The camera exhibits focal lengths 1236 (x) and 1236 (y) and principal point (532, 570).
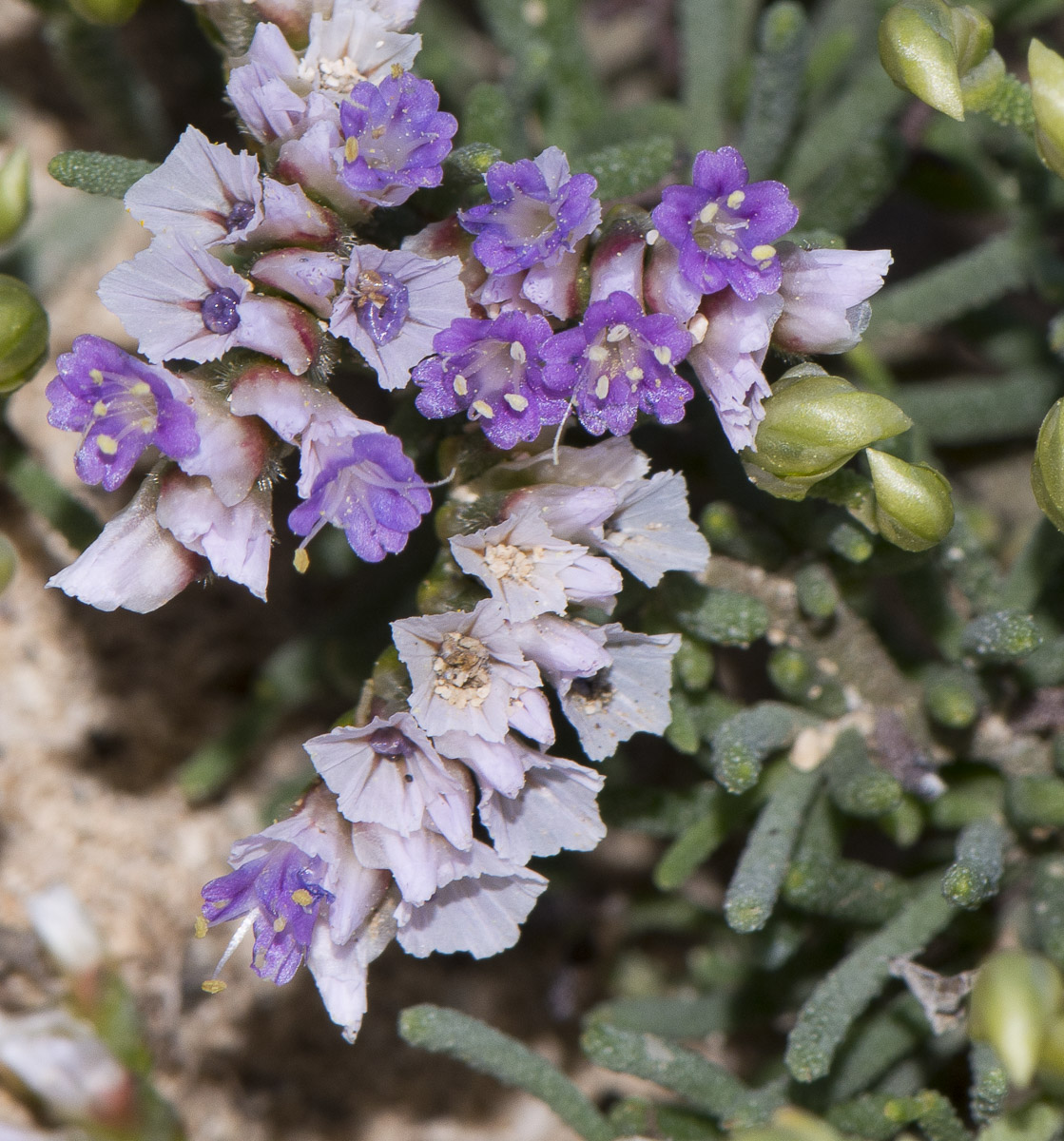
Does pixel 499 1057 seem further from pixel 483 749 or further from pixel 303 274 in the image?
pixel 303 274

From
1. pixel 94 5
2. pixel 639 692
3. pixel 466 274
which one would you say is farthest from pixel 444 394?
pixel 94 5

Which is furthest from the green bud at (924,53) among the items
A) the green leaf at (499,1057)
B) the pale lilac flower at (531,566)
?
the green leaf at (499,1057)

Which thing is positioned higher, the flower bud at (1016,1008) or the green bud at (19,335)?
the green bud at (19,335)

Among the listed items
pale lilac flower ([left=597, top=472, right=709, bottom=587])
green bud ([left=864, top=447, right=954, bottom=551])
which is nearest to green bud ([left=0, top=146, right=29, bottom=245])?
pale lilac flower ([left=597, top=472, right=709, bottom=587])

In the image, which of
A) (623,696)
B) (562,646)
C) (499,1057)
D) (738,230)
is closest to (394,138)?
(738,230)

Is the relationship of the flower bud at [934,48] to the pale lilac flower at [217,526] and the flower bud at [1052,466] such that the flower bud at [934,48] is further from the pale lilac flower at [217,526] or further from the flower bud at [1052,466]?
the pale lilac flower at [217,526]

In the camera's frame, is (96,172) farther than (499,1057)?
No

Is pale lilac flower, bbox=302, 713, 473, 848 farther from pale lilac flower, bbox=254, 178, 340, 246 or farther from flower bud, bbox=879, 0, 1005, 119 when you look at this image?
flower bud, bbox=879, 0, 1005, 119
